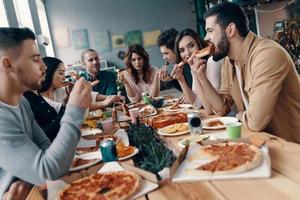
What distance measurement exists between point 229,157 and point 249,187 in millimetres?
215

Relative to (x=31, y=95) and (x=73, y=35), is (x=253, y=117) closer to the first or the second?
(x=31, y=95)

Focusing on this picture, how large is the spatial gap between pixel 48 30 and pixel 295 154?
726cm

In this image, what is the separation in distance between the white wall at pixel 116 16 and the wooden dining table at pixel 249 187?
7.03 metres

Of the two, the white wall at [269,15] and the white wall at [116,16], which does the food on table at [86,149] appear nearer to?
the white wall at [269,15]

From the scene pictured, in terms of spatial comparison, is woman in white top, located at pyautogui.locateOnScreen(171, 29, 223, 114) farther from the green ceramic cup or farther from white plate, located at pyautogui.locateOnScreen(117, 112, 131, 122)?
the green ceramic cup

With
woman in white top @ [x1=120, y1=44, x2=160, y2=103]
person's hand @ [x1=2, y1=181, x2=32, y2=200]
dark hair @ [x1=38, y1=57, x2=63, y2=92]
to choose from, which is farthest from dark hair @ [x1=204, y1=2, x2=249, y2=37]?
woman in white top @ [x1=120, y1=44, x2=160, y2=103]

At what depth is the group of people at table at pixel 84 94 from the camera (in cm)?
121

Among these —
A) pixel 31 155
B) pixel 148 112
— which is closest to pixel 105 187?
pixel 31 155

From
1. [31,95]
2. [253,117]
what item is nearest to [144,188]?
[253,117]

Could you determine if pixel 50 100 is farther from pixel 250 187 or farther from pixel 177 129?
pixel 250 187

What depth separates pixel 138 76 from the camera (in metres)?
3.96

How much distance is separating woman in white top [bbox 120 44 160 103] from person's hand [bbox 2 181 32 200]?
2467 mm

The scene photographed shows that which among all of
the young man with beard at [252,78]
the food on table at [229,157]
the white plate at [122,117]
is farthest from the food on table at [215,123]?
the white plate at [122,117]

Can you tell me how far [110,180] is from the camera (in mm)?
1181
